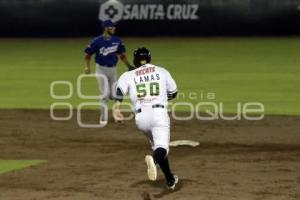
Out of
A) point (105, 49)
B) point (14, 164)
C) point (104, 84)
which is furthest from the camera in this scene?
point (104, 84)

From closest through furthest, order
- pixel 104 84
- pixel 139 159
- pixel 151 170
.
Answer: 1. pixel 151 170
2. pixel 139 159
3. pixel 104 84

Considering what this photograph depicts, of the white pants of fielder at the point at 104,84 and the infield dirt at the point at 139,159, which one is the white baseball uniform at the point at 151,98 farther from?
the white pants of fielder at the point at 104,84

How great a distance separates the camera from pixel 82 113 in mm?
18094

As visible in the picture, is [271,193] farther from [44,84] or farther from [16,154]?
[44,84]

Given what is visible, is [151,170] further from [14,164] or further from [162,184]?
[14,164]

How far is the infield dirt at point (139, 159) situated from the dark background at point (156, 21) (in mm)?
18127

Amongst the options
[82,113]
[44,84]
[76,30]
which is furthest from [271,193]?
[76,30]

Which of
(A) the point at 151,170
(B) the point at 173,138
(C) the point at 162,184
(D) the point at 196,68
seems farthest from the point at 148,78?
(D) the point at 196,68

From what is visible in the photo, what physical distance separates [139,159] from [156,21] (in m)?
23.1

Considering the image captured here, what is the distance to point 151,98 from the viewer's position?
10.5 m

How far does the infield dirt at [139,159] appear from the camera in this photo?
10.5 metres

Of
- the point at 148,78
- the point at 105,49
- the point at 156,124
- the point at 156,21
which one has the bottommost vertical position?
the point at 156,124

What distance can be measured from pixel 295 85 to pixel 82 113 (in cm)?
702

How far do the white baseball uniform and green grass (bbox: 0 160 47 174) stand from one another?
2.67m
